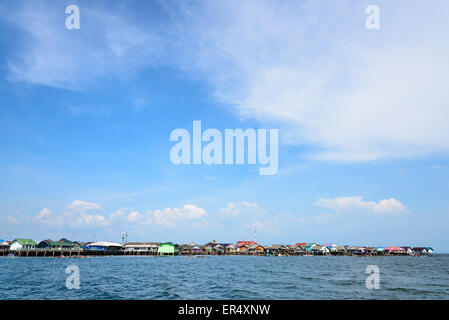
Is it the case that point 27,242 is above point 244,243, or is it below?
above

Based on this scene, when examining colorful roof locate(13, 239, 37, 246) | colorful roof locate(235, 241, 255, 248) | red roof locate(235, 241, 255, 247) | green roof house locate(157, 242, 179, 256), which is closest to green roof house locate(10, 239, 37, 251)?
colorful roof locate(13, 239, 37, 246)

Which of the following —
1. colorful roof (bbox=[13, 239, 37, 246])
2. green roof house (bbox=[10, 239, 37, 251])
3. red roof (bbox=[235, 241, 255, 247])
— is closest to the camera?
green roof house (bbox=[10, 239, 37, 251])

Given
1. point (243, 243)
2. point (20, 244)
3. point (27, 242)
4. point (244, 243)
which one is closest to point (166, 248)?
point (27, 242)

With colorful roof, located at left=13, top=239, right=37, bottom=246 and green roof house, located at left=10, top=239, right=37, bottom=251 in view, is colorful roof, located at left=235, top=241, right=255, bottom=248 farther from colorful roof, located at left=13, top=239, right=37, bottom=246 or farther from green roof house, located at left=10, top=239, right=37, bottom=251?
green roof house, located at left=10, top=239, right=37, bottom=251

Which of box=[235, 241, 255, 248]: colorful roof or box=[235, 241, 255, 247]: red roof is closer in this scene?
box=[235, 241, 255, 248]: colorful roof

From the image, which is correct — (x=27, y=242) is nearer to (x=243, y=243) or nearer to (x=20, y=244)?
(x=20, y=244)

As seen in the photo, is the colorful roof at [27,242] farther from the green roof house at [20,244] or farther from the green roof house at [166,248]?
the green roof house at [166,248]

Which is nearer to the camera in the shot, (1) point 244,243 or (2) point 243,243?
(1) point 244,243

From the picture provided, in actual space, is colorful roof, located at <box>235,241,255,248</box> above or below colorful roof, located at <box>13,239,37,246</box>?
below

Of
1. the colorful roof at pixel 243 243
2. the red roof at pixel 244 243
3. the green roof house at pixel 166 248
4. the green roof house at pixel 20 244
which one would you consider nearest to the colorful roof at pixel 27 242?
the green roof house at pixel 20 244

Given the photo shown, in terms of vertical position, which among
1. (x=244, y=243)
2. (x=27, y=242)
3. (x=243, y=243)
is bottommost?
(x=243, y=243)

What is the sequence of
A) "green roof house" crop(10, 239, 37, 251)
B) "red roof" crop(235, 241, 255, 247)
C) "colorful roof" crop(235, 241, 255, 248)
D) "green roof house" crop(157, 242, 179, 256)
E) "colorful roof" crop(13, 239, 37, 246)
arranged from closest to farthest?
"green roof house" crop(10, 239, 37, 251), "colorful roof" crop(13, 239, 37, 246), "green roof house" crop(157, 242, 179, 256), "colorful roof" crop(235, 241, 255, 248), "red roof" crop(235, 241, 255, 247)
